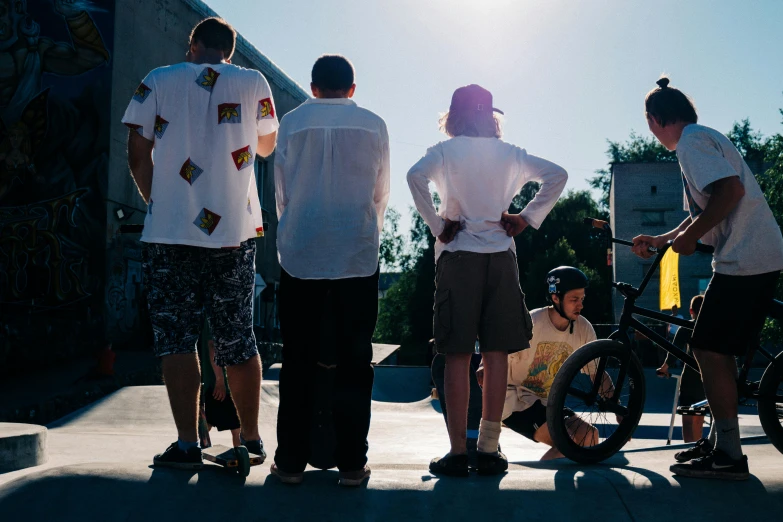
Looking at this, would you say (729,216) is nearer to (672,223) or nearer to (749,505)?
(749,505)

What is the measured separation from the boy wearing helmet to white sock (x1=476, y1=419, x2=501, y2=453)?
134 cm

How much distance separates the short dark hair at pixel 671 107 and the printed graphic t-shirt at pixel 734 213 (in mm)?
146

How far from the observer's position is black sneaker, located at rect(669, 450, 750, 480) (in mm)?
3643

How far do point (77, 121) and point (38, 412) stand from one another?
29.2ft

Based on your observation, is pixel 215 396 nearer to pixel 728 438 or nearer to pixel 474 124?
pixel 474 124

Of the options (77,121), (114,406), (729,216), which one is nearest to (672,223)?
(77,121)

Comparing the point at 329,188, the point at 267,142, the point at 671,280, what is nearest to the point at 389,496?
the point at 329,188

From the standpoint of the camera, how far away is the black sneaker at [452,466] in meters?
3.85

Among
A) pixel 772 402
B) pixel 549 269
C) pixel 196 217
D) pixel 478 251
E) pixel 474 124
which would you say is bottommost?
pixel 772 402

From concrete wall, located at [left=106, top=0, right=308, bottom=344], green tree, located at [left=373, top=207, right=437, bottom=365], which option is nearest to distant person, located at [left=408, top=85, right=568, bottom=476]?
concrete wall, located at [left=106, top=0, right=308, bottom=344]

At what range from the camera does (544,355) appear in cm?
553

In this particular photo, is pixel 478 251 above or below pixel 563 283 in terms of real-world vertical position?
above

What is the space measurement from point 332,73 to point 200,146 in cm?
72

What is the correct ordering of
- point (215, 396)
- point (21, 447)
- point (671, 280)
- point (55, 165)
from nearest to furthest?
point (215, 396) → point (21, 447) → point (671, 280) → point (55, 165)
